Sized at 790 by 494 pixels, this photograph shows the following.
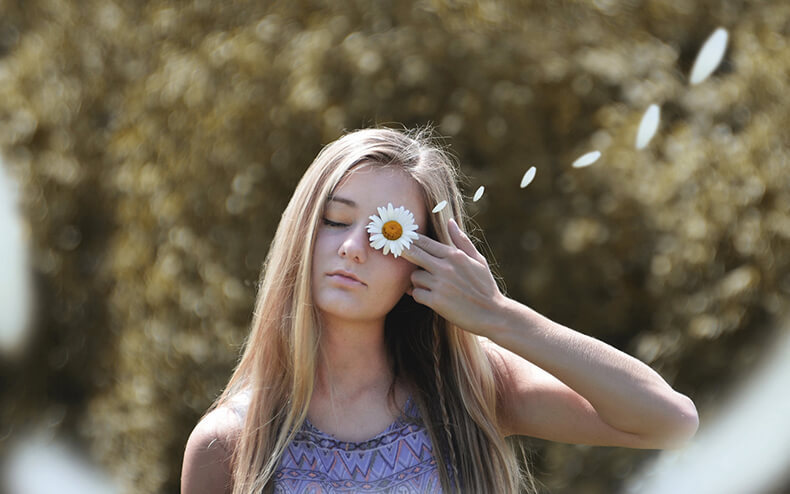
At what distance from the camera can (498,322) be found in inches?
66.9

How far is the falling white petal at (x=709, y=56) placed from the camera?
3.71 metres

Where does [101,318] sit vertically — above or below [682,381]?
above

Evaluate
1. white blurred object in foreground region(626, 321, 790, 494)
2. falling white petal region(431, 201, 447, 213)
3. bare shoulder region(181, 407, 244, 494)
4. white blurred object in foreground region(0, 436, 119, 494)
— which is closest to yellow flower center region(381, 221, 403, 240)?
falling white petal region(431, 201, 447, 213)

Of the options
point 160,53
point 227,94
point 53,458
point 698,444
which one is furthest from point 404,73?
point 53,458

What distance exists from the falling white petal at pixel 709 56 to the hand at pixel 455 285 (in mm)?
2366

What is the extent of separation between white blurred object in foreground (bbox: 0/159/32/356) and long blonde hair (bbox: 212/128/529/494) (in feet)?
11.4

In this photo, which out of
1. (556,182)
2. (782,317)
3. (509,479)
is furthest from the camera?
(556,182)

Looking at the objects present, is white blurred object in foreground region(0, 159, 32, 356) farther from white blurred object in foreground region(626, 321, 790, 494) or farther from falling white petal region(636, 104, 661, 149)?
white blurred object in foreground region(626, 321, 790, 494)

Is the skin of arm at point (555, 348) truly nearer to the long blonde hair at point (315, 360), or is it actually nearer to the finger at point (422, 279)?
the finger at point (422, 279)

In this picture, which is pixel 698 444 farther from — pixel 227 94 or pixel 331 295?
pixel 227 94

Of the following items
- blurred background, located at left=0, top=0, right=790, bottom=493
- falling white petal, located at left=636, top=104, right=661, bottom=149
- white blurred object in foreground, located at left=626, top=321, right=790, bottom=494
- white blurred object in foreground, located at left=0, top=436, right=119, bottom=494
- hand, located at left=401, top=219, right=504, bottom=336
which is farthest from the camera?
white blurred object in foreground, located at left=0, top=436, right=119, bottom=494

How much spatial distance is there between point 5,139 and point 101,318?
1.15m

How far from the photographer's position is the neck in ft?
6.09

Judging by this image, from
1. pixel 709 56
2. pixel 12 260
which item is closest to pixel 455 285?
pixel 709 56
